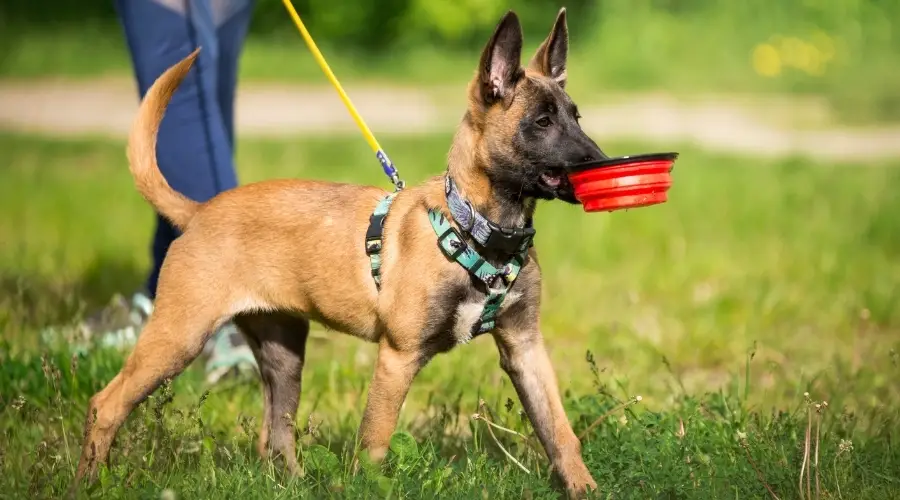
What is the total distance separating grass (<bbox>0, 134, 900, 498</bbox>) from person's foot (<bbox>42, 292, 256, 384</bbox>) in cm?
10

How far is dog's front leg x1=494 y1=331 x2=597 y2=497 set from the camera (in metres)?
3.82

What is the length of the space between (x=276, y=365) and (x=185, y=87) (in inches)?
53.4

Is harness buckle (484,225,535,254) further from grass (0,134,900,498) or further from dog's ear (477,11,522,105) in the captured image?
grass (0,134,900,498)

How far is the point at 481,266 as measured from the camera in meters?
3.67

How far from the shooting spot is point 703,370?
18.4ft

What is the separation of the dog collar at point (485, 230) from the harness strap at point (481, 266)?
0.03m

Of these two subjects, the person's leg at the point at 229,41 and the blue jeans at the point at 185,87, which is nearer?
the blue jeans at the point at 185,87

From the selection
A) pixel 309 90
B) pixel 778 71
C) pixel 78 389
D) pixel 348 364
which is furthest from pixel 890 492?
pixel 309 90

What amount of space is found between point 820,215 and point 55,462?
586 centimetres

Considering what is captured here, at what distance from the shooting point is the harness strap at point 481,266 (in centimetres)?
367

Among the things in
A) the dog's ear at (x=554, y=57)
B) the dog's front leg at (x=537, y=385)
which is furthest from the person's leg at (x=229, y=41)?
the dog's front leg at (x=537, y=385)

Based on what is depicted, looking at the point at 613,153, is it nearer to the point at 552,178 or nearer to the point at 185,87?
the point at 185,87

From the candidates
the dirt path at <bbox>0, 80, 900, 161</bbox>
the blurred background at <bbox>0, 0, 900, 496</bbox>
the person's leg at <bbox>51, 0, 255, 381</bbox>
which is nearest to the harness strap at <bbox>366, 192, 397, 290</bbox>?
the blurred background at <bbox>0, 0, 900, 496</bbox>

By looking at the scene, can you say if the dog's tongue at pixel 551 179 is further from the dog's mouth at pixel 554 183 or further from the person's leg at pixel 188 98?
the person's leg at pixel 188 98
